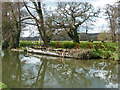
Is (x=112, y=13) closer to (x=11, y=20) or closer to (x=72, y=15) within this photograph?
(x=72, y=15)

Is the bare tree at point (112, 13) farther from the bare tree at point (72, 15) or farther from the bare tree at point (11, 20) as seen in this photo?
the bare tree at point (11, 20)

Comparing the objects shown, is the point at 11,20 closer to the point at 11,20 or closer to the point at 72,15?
the point at 11,20

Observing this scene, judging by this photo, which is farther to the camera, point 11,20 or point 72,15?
point 72,15

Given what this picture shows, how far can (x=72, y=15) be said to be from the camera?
12906mm

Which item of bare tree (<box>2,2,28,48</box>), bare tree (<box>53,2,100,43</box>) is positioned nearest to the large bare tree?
bare tree (<box>2,2,28,48</box>)

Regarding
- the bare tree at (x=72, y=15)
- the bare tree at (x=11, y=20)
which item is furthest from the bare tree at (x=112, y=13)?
the bare tree at (x=11, y=20)

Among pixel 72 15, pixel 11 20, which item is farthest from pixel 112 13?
pixel 11 20

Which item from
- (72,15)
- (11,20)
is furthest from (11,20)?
(72,15)

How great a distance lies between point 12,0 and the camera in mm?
9539

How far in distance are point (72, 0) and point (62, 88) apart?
35.3 feet

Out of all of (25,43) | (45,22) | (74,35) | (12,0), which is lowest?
(25,43)

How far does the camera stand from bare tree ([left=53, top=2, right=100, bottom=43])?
12.4 metres

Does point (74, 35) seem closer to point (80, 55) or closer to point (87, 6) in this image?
point (87, 6)

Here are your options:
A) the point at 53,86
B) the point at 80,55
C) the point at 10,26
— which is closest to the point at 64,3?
the point at 10,26
